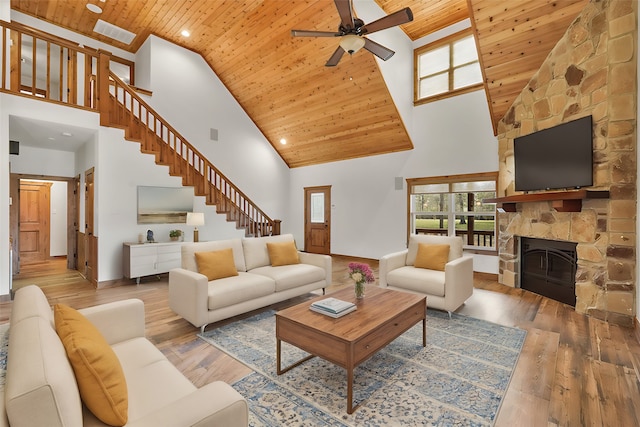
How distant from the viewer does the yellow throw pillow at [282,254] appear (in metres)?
4.28

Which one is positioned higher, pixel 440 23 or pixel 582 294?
pixel 440 23

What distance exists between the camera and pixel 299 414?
6.55 feet

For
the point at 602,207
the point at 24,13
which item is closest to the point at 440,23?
the point at 602,207

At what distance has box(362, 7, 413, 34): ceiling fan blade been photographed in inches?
113

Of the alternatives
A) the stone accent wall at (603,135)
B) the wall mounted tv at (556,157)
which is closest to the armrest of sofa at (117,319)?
the stone accent wall at (603,135)

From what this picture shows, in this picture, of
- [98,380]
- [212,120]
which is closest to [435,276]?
[98,380]

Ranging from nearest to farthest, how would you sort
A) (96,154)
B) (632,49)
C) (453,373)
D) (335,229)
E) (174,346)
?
1. (453,373)
2. (174,346)
3. (632,49)
4. (96,154)
5. (335,229)

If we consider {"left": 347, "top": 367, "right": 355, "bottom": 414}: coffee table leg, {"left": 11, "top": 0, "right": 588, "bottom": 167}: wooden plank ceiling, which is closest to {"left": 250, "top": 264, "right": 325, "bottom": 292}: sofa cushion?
{"left": 347, "top": 367, "right": 355, "bottom": 414}: coffee table leg

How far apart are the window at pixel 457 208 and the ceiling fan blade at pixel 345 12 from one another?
3904 millimetres

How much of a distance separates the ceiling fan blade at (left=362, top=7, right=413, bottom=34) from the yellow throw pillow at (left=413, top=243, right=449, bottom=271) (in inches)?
105

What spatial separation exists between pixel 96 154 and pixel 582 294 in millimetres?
7281

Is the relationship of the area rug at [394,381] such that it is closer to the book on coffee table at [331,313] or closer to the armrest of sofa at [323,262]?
the book on coffee table at [331,313]

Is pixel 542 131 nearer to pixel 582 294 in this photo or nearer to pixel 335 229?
pixel 582 294

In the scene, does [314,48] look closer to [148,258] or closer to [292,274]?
[292,274]
